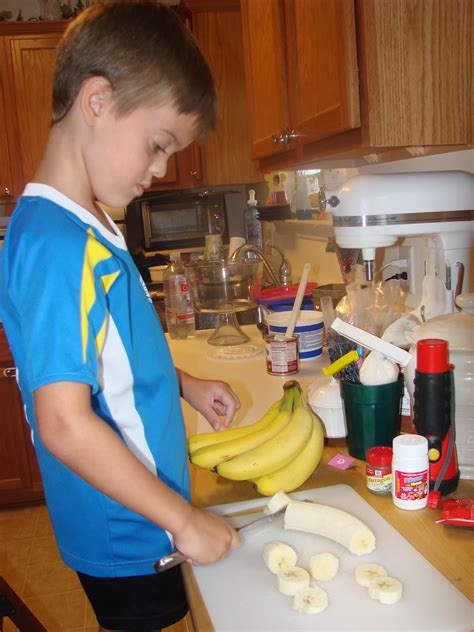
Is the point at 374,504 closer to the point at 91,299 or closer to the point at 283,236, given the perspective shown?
the point at 91,299

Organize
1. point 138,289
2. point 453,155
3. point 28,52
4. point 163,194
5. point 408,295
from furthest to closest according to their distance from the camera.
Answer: point 163,194 < point 28,52 < point 408,295 < point 453,155 < point 138,289

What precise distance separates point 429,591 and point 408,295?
98 cm

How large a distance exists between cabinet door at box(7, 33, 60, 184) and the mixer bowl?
5.77ft

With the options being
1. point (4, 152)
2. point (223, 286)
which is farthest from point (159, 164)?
point (4, 152)

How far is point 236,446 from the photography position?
0.91 m

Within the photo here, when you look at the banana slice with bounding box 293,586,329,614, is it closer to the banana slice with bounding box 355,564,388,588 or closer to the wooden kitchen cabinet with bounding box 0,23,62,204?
the banana slice with bounding box 355,564,388,588

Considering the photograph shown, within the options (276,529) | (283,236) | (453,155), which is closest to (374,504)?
(276,529)

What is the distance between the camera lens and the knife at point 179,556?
27.1 inches

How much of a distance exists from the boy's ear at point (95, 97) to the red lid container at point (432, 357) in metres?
0.50

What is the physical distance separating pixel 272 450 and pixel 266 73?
1080 millimetres

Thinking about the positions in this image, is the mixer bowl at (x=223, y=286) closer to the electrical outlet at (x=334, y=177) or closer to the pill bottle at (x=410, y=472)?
the electrical outlet at (x=334, y=177)

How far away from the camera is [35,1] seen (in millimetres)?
3529

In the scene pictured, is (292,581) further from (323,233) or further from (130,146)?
(323,233)

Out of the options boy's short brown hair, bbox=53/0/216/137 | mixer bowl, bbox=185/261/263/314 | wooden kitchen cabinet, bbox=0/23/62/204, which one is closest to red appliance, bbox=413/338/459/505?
boy's short brown hair, bbox=53/0/216/137
